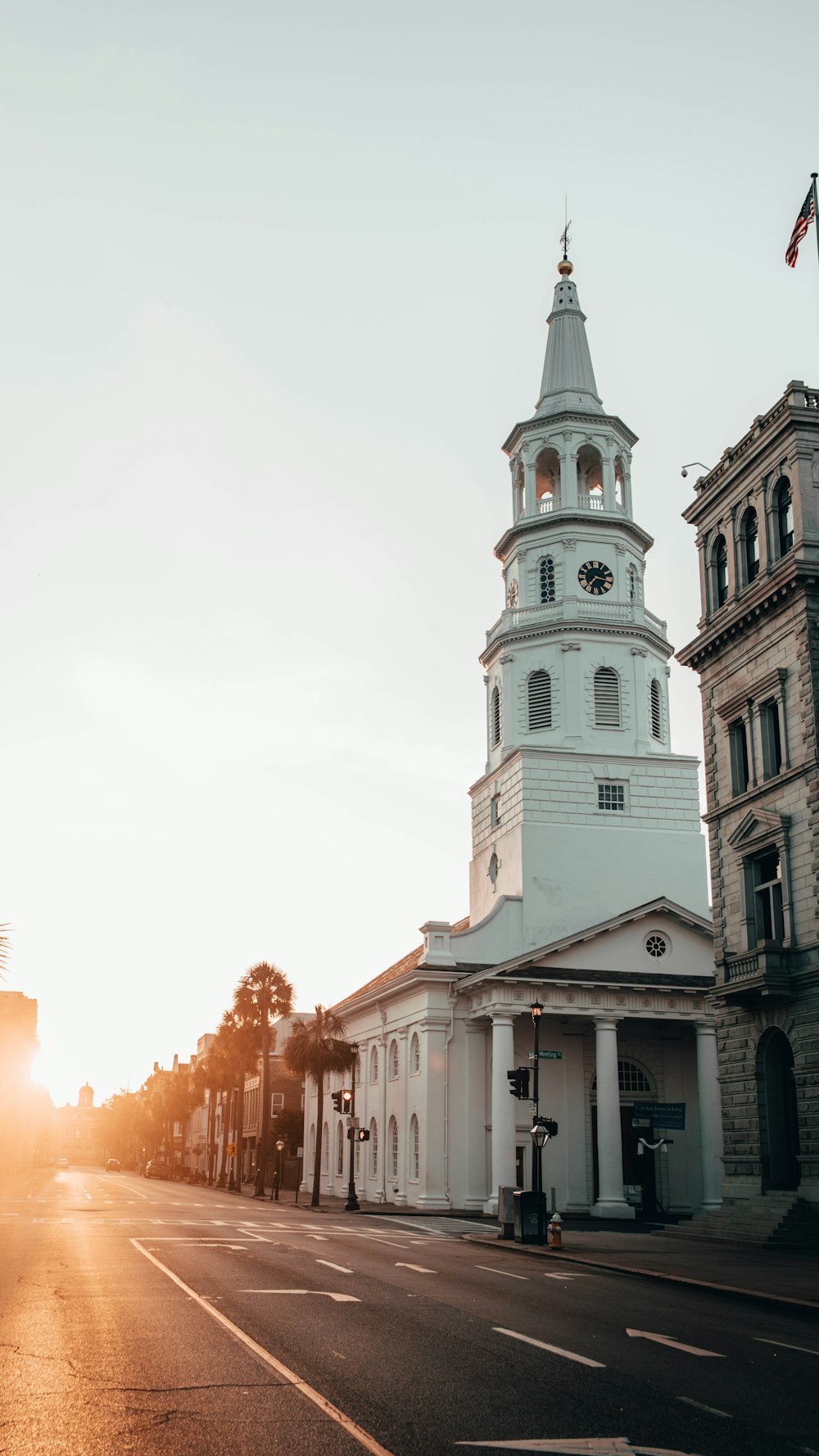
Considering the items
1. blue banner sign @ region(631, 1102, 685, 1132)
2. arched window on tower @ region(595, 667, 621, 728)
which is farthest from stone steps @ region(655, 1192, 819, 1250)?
arched window on tower @ region(595, 667, 621, 728)

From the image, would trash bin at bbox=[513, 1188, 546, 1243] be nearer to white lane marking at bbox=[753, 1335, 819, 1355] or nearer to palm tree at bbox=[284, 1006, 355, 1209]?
white lane marking at bbox=[753, 1335, 819, 1355]

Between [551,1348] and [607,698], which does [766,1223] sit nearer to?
[551,1348]

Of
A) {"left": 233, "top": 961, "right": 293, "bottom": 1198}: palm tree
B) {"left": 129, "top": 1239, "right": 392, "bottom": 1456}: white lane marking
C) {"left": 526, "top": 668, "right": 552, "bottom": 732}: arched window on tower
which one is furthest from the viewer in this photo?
{"left": 233, "top": 961, "right": 293, "bottom": 1198}: palm tree

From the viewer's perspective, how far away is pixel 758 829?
110 feet

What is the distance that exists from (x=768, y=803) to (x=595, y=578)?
2609cm

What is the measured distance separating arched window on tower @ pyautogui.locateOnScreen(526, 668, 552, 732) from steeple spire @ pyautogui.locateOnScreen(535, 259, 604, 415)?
12.1 m

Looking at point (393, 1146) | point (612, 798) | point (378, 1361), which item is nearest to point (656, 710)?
point (612, 798)

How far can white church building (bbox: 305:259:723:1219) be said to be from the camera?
160ft

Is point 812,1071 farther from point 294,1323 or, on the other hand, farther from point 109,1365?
point 109,1365

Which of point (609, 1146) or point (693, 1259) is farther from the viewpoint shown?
point (609, 1146)

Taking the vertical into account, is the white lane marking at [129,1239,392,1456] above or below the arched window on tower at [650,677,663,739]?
below

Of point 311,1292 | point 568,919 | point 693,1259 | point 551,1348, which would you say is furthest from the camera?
point 568,919

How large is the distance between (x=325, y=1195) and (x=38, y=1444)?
62.8m

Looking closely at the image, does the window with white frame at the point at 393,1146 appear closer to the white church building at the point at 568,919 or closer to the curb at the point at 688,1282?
the white church building at the point at 568,919
